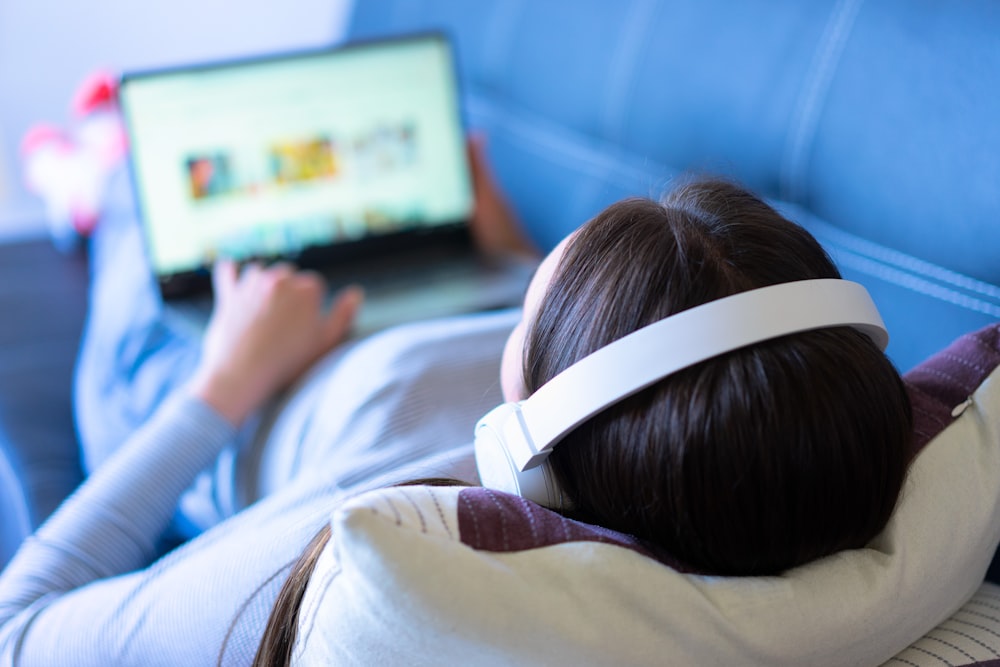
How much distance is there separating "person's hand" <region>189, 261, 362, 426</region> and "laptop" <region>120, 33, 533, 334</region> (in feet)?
0.22

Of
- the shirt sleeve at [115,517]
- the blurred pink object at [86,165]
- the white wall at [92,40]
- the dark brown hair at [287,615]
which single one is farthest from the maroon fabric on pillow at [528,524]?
the white wall at [92,40]

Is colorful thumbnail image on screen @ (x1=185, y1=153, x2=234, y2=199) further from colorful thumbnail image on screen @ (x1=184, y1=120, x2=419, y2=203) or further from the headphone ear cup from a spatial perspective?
the headphone ear cup

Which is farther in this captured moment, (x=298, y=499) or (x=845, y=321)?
(x=298, y=499)

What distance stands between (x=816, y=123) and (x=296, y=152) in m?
0.67

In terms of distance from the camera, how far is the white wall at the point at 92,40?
94.8 inches

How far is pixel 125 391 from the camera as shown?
1165 mm

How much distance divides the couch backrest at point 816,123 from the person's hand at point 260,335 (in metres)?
0.41

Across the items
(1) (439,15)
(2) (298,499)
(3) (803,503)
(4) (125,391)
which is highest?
(1) (439,15)

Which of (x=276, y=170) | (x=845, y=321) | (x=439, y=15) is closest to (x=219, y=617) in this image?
(x=845, y=321)

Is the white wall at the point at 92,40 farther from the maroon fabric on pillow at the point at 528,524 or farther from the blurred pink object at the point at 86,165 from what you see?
the maroon fabric on pillow at the point at 528,524

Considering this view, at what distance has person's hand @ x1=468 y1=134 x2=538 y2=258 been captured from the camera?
1.35m

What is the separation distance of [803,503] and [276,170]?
93 cm

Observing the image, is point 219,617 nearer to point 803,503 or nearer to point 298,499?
point 298,499

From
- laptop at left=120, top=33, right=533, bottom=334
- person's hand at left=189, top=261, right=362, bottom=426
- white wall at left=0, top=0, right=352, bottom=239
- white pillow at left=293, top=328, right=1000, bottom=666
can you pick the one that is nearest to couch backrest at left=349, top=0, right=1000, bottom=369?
laptop at left=120, top=33, right=533, bottom=334
